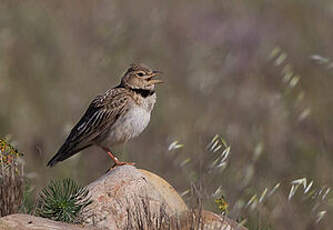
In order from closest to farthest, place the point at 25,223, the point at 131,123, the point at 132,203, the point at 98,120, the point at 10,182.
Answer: the point at 25,223 → the point at 10,182 → the point at 132,203 → the point at 131,123 → the point at 98,120

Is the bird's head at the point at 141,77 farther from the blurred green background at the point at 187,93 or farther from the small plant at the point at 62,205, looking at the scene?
the small plant at the point at 62,205

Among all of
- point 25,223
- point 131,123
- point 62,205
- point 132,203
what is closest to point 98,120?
point 131,123

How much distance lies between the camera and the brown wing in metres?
7.62

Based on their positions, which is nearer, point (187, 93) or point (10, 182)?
point (10, 182)

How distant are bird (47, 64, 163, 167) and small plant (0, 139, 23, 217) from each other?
1.79 m

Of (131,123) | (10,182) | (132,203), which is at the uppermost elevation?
(10,182)

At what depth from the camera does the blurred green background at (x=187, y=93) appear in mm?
8672

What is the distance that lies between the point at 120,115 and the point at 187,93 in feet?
14.6

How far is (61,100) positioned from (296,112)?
10.4ft

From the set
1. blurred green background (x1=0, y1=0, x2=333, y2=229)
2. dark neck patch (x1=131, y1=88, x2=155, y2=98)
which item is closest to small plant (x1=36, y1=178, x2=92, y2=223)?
blurred green background (x1=0, y1=0, x2=333, y2=229)

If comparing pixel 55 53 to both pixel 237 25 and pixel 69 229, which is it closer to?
pixel 237 25

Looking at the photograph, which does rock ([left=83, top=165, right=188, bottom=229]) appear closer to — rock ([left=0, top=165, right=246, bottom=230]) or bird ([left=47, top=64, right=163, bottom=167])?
rock ([left=0, top=165, right=246, bottom=230])

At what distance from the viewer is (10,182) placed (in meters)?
5.78

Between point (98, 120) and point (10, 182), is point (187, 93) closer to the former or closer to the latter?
point (98, 120)
